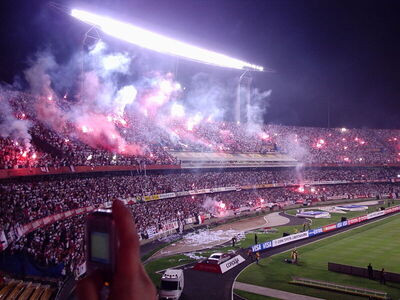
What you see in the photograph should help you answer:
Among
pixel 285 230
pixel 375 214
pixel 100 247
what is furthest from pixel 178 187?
pixel 100 247

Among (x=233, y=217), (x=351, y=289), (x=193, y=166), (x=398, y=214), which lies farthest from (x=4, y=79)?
(x=398, y=214)

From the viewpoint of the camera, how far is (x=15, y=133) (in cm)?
2898

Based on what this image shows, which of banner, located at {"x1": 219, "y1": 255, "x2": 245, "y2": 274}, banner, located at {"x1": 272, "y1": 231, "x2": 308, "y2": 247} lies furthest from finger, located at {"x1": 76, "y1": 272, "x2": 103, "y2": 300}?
banner, located at {"x1": 272, "y1": 231, "x2": 308, "y2": 247}

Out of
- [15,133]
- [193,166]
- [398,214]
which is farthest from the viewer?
[193,166]

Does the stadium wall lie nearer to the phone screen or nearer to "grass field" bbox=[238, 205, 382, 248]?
"grass field" bbox=[238, 205, 382, 248]

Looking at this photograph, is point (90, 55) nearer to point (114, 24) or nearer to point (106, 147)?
point (114, 24)

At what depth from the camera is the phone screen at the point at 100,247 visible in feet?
8.72

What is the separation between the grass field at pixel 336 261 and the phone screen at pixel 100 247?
2062 cm

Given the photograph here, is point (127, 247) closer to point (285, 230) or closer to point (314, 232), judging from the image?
point (314, 232)

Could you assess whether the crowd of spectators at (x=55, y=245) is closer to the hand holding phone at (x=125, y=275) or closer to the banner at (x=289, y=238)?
the banner at (x=289, y=238)

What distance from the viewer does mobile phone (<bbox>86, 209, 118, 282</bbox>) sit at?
8.56 feet

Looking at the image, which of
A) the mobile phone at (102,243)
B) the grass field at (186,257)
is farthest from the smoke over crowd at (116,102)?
the mobile phone at (102,243)

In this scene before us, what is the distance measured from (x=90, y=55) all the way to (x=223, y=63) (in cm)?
2484

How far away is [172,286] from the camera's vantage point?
2075 cm
